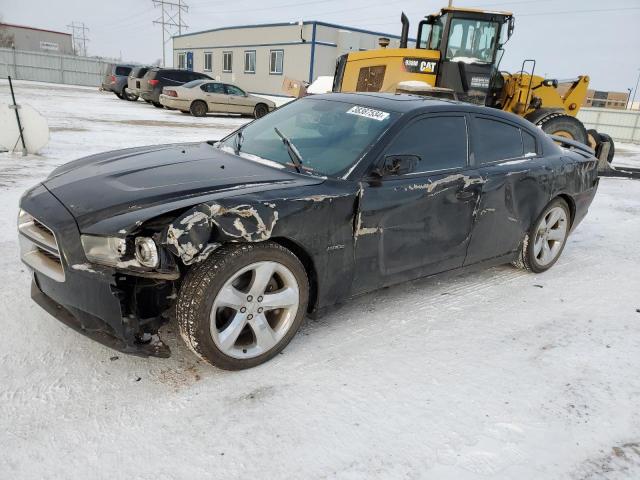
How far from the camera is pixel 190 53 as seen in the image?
42.9 meters

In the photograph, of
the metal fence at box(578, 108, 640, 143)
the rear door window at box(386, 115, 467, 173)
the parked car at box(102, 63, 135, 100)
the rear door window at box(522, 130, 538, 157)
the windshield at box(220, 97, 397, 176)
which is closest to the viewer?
the windshield at box(220, 97, 397, 176)

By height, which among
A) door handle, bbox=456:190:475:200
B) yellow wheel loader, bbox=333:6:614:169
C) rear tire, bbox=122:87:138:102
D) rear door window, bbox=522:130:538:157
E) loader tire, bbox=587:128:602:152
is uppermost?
yellow wheel loader, bbox=333:6:614:169

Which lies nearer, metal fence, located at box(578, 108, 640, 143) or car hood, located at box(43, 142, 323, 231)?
car hood, located at box(43, 142, 323, 231)

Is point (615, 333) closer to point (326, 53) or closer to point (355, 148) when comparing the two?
point (355, 148)

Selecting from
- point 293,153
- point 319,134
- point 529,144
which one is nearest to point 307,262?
point 293,153

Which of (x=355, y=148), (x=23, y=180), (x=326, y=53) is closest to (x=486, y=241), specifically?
(x=355, y=148)

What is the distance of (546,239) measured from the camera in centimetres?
450

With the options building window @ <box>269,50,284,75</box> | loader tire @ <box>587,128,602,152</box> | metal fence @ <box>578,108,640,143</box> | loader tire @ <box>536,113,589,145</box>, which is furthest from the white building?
loader tire @ <box>536,113,589,145</box>

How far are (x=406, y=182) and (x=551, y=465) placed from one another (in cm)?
176

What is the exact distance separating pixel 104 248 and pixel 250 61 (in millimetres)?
34998

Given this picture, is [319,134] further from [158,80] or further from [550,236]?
[158,80]

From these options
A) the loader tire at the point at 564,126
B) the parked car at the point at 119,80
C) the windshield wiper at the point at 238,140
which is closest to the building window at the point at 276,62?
the parked car at the point at 119,80

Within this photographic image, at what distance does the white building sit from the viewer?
97.0 ft

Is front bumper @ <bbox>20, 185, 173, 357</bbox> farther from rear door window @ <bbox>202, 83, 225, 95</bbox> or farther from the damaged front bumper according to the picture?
rear door window @ <bbox>202, 83, 225, 95</bbox>
